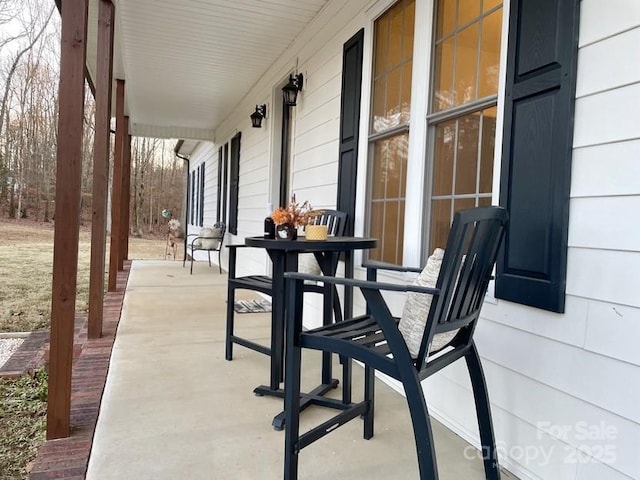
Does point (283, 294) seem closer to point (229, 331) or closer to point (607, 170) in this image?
point (229, 331)

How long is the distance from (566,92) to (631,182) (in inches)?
15.4

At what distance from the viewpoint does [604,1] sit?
146 centimetres

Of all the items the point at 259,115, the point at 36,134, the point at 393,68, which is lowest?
the point at 393,68

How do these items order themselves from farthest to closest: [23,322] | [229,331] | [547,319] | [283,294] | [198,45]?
[198,45] → [23,322] → [229,331] → [283,294] → [547,319]

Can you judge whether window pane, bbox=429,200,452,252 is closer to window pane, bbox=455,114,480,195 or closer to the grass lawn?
window pane, bbox=455,114,480,195

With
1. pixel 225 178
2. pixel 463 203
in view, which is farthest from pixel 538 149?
pixel 225 178

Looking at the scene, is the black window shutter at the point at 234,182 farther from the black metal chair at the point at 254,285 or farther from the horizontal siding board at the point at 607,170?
the horizontal siding board at the point at 607,170

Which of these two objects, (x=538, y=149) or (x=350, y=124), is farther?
(x=350, y=124)

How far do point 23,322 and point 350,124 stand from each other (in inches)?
137

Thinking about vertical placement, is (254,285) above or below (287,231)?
below

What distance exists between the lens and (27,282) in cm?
628

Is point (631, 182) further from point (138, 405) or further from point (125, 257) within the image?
point (125, 257)

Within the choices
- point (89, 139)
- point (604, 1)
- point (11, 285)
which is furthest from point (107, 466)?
point (89, 139)

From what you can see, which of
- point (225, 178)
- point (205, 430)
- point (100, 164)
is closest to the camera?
point (205, 430)
